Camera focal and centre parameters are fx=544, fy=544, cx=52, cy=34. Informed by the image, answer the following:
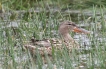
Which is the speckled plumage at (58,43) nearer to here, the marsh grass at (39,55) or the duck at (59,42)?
the duck at (59,42)

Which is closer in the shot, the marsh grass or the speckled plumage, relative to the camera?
the marsh grass

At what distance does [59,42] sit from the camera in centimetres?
979

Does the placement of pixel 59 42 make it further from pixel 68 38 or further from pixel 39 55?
pixel 39 55

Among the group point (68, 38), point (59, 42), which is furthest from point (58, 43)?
point (68, 38)

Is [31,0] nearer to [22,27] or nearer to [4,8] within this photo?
[4,8]

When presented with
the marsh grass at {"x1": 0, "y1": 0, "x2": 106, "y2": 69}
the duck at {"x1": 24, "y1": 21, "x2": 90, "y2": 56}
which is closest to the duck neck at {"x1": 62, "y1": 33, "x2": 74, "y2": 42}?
the duck at {"x1": 24, "y1": 21, "x2": 90, "y2": 56}

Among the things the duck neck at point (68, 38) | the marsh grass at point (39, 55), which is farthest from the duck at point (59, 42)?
the marsh grass at point (39, 55)

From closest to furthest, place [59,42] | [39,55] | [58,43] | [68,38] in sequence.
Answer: [39,55]
[58,43]
[59,42]
[68,38]

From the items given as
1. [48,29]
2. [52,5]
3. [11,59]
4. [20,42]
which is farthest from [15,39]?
[52,5]

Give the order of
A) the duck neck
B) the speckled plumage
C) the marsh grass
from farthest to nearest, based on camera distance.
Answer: the duck neck → the speckled plumage → the marsh grass

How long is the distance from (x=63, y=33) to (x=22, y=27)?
3.01 ft

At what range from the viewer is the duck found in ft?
30.9

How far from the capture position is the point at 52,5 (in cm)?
1516

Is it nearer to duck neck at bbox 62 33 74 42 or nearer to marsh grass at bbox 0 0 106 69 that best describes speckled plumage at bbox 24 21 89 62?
duck neck at bbox 62 33 74 42
